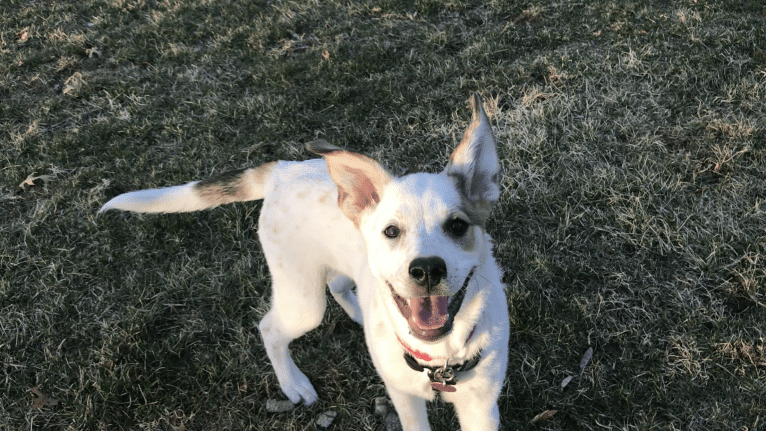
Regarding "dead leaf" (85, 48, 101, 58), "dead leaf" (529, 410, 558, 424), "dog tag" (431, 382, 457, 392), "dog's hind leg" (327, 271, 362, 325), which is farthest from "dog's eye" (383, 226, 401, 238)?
"dead leaf" (85, 48, 101, 58)

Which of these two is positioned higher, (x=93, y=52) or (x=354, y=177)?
(x=354, y=177)

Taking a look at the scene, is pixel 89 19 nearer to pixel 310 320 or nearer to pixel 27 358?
pixel 27 358

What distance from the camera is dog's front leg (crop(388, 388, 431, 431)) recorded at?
2.37 m

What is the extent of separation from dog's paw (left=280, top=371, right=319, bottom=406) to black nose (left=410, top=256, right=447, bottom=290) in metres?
1.50

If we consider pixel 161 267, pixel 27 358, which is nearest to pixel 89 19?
pixel 161 267

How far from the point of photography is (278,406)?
3025 mm

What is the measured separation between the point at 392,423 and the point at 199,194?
1.72 meters

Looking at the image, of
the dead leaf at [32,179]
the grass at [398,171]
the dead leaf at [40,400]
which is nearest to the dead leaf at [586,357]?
the grass at [398,171]

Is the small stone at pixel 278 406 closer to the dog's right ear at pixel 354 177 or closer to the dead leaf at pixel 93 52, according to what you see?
the dog's right ear at pixel 354 177

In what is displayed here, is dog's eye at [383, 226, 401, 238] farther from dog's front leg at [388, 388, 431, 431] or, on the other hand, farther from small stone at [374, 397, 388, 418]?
small stone at [374, 397, 388, 418]

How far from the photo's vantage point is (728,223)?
11.3 ft

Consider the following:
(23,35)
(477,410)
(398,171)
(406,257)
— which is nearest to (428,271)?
(406,257)

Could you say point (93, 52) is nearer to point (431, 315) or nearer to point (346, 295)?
point (346, 295)

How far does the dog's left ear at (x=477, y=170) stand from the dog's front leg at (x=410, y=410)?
89 centimetres
